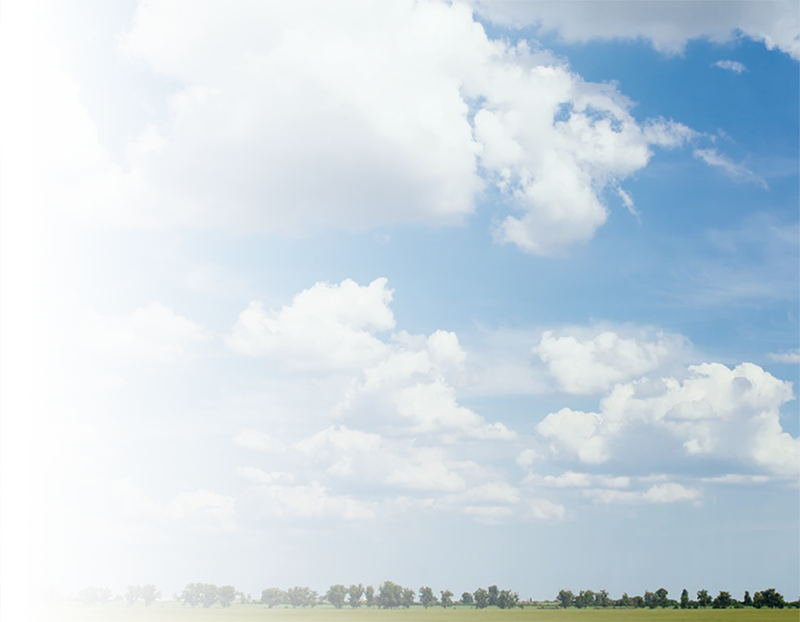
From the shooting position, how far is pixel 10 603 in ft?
166
